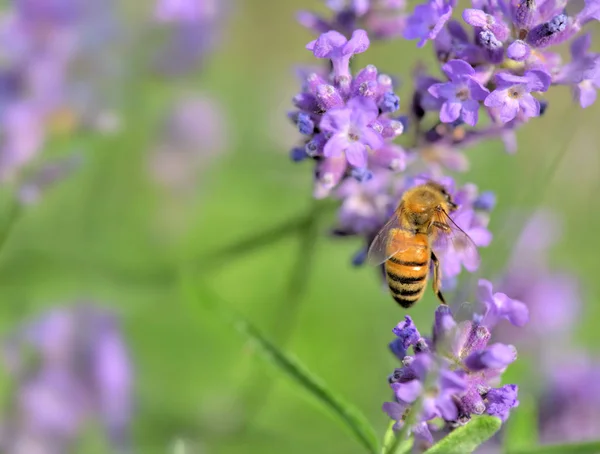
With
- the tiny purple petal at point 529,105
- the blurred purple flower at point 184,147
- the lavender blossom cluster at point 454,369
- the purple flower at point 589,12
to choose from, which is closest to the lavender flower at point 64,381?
the lavender blossom cluster at point 454,369

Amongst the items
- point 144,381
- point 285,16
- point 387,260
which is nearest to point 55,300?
point 144,381

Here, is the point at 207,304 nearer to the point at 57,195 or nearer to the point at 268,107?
the point at 57,195

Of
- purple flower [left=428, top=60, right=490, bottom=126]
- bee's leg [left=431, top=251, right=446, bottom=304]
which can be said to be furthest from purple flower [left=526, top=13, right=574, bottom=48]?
bee's leg [left=431, top=251, right=446, bottom=304]

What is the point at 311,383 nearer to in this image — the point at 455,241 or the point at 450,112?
the point at 455,241

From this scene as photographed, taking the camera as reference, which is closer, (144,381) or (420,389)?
(420,389)

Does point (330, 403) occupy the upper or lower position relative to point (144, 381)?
upper

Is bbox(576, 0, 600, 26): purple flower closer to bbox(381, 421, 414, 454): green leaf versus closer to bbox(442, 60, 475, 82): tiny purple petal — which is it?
bbox(442, 60, 475, 82): tiny purple petal

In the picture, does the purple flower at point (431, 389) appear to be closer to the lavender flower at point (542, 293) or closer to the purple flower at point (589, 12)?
the purple flower at point (589, 12)
